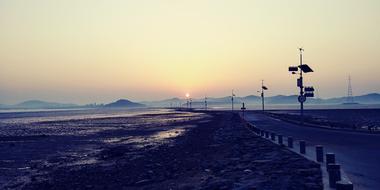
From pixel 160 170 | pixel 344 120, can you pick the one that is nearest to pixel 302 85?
pixel 160 170

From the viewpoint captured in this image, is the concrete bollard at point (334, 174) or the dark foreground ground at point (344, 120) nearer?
the concrete bollard at point (334, 174)

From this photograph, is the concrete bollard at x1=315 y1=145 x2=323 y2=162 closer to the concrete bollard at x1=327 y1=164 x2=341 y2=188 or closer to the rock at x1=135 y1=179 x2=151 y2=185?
the concrete bollard at x1=327 y1=164 x2=341 y2=188

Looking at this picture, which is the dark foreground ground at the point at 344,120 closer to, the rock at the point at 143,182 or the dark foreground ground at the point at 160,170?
the dark foreground ground at the point at 160,170

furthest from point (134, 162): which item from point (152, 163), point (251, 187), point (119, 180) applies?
point (251, 187)

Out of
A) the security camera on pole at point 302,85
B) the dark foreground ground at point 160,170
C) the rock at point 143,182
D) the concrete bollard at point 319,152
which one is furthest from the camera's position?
the security camera on pole at point 302,85

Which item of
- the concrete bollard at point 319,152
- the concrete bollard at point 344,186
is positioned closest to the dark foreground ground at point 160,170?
the concrete bollard at point 319,152

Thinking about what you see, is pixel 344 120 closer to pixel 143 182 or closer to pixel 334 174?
pixel 143 182

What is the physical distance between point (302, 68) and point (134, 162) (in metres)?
23.7

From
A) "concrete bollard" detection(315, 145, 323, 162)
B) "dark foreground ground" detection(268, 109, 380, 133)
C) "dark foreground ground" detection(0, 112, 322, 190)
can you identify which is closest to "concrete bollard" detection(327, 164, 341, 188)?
"dark foreground ground" detection(0, 112, 322, 190)

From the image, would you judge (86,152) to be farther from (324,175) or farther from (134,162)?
(324,175)

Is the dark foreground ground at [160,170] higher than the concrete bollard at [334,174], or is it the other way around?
the concrete bollard at [334,174]

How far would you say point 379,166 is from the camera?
54.9 ft

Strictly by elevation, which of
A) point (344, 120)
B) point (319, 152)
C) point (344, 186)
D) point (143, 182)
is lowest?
point (143, 182)

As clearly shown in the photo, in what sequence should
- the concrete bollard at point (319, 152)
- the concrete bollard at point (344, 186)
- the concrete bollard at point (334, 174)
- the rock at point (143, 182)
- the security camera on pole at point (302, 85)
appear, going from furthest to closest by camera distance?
the security camera on pole at point (302, 85)
the rock at point (143, 182)
the concrete bollard at point (319, 152)
the concrete bollard at point (334, 174)
the concrete bollard at point (344, 186)
